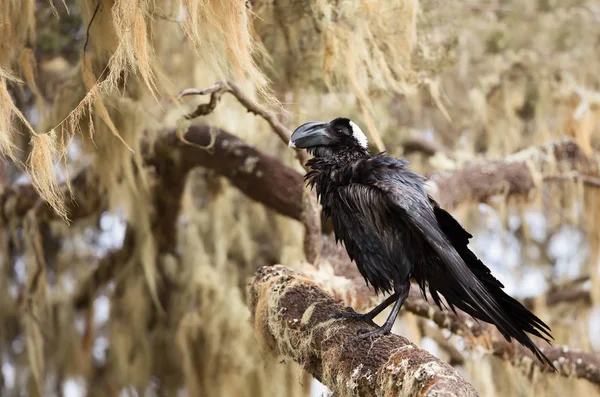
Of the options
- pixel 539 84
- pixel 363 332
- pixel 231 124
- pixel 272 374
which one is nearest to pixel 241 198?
pixel 231 124

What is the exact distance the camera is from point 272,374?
3.63 m

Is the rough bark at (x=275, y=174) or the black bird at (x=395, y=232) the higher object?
the rough bark at (x=275, y=174)

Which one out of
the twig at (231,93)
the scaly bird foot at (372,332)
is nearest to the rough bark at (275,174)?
the twig at (231,93)

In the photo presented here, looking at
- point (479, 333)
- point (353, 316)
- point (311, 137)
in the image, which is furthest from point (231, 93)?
point (479, 333)

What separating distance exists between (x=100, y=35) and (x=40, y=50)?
7.13ft

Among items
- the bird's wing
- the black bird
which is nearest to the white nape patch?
the black bird

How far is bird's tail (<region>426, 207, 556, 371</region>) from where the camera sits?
2260mm

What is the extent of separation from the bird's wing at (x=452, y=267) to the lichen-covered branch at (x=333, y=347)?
261 mm

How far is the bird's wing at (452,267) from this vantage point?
7.44 feet

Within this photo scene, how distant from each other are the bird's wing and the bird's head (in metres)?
0.24

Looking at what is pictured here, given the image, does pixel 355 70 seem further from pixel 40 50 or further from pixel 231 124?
pixel 40 50

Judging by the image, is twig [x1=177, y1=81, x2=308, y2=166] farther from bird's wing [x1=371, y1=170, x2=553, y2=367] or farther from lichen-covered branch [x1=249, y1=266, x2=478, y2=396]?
bird's wing [x1=371, y1=170, x2=553, y2=367]

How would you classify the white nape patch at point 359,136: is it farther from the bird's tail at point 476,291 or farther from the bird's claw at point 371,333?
the bird's claw at point 371,333

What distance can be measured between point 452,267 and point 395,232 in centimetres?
25
